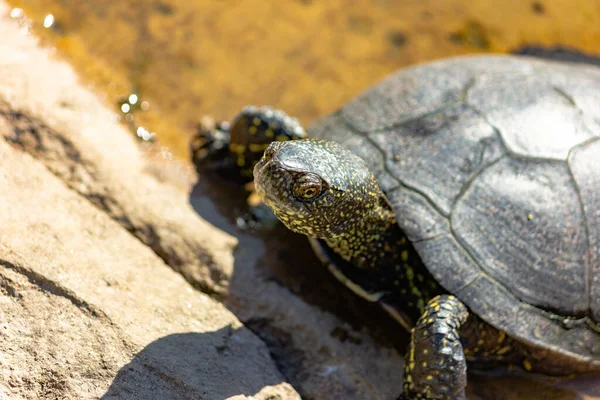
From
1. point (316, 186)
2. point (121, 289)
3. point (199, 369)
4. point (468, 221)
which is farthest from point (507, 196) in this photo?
point (121, 289)

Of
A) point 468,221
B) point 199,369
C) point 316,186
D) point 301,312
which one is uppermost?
point 316,186

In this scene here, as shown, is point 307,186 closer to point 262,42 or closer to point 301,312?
point 301,312

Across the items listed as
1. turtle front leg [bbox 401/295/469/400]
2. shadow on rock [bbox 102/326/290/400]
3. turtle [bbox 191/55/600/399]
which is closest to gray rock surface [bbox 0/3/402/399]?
shadow on rock [bbox 102/326/290/400]

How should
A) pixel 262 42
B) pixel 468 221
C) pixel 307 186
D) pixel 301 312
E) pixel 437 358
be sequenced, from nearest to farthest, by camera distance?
pixel 307 186 < pixel 437 358 < pixel 468 221 < pixel 301 312 < pixel 262 42

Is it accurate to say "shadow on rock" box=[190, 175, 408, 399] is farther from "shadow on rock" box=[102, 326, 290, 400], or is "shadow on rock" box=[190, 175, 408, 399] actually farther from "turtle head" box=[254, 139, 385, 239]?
"turtle head" box=[254, 139, 385, 239]

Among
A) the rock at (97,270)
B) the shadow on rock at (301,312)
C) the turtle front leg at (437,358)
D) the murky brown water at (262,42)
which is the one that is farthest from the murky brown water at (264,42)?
the turtle front leg at (437,358)

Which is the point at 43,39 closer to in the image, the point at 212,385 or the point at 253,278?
the point at 253,278
